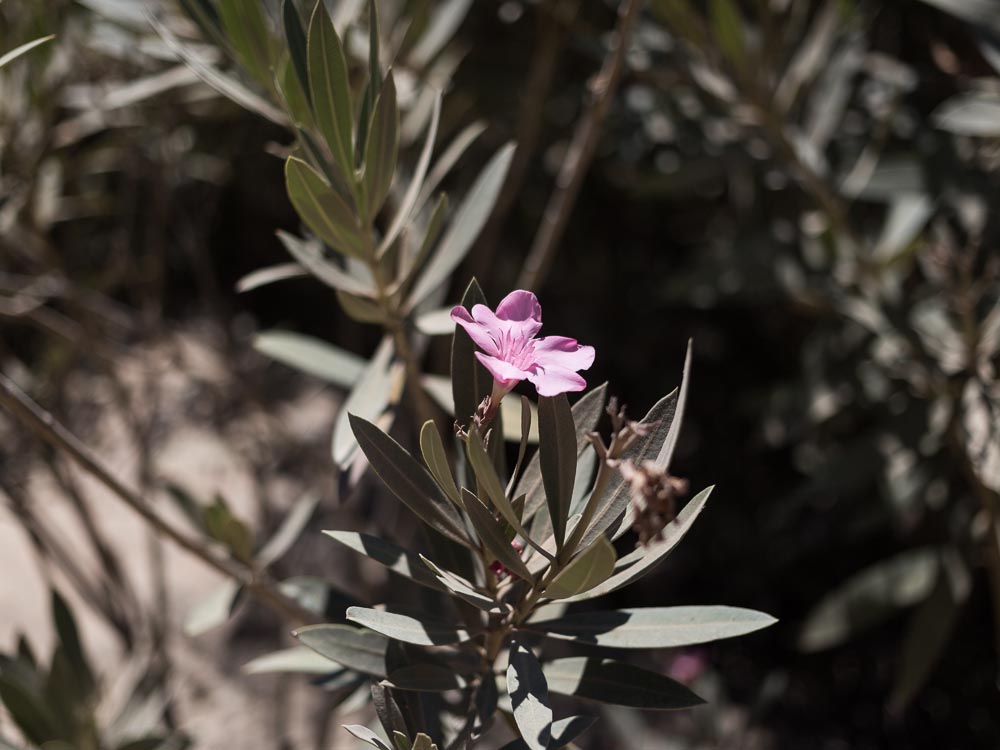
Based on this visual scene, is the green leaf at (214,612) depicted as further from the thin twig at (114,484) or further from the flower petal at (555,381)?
the flower petal at (555,381)

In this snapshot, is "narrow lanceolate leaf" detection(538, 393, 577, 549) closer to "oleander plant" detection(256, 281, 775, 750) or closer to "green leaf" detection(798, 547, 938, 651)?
"oleander plant" detection(256, 281, 775, 750)

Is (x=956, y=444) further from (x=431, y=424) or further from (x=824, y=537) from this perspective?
(x=431, y=424)

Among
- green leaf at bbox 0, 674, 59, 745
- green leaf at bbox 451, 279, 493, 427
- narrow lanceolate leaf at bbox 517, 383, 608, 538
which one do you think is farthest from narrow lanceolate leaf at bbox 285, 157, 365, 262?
green leaf at bbox 0, 674, 59, 745

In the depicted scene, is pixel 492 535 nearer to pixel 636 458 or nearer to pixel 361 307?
pixel 636 458

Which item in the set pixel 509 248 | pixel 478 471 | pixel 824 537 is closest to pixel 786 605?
pixel 824 537

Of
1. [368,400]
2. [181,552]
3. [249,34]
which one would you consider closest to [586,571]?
[368,400]

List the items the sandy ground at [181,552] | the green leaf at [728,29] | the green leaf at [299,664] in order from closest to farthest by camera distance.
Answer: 1. the green leaf at [299,664]
2. the green leaf at [728,29]
3. the sandy ground at [181,552]

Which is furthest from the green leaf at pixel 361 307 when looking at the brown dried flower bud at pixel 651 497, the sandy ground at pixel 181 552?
the sandy ground at pixel 181 552
